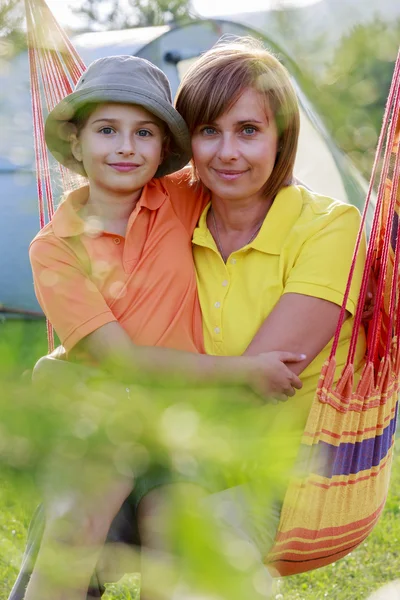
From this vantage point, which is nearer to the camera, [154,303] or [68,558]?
[68,558]

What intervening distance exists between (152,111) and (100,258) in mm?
265

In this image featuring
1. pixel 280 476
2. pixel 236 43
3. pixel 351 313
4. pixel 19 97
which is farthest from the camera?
pixel 19 97

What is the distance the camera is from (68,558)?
39cm

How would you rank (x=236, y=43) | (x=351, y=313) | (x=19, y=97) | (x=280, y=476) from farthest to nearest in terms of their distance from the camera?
(x=19, y=97) → (x=236, y=43) → (x=351, y=313) → (x=280, y=476)

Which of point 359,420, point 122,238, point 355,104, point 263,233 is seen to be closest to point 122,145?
point 122,238

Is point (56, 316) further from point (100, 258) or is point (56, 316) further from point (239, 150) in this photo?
point (239, 150)

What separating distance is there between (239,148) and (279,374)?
399 millimetres

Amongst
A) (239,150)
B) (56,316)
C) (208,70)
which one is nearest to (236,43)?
(208,70)

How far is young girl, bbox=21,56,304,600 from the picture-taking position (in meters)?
1.31

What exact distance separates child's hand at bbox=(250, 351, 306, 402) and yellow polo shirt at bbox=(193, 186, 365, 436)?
0.25ft

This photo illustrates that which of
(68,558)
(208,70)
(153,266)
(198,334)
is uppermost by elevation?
(208,70)

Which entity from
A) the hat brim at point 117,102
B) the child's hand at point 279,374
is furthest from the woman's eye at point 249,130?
the child's hand at point 279,374

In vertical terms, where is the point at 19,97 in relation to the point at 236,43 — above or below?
below

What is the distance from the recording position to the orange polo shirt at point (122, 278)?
1.33 m
